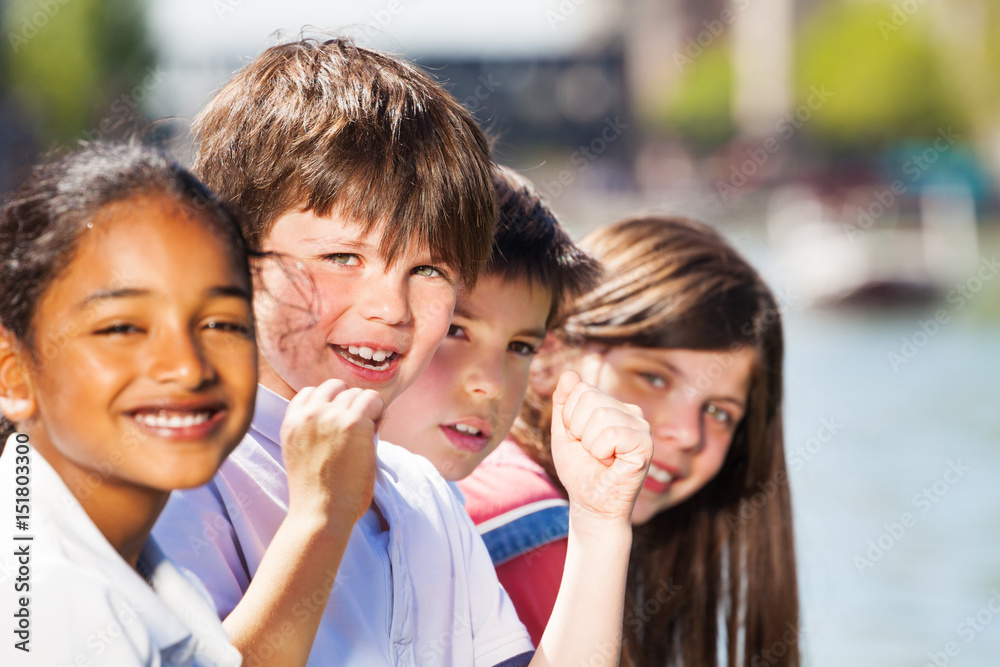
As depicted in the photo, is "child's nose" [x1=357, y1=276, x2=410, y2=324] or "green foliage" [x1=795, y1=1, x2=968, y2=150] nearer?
"child's nose" [x1=357, y1=276, x2=410, y2=324]

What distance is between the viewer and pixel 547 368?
7.28 ft

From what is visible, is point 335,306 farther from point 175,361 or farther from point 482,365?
point 482,365

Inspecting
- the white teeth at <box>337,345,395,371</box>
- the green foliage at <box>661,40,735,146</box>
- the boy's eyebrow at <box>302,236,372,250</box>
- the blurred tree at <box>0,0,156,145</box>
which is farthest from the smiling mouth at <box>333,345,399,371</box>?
the green foliage at <box>661,40,735,146</box>

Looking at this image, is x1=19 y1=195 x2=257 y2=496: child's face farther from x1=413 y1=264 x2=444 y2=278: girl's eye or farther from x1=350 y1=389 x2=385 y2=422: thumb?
x1=413 y1=264 x2=444 y2=278: girl's eye

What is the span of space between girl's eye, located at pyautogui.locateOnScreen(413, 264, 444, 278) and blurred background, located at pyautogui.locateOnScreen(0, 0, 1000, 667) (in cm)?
30

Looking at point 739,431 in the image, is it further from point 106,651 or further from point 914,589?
point 914,589

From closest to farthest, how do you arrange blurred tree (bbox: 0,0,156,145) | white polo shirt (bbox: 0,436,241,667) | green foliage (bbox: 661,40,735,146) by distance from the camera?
white polo shirt (bbox: 0,436,241,667) < blurred tree (bbox: 0,0,156,145) < green foliage (bbox: 661,40,735,146)

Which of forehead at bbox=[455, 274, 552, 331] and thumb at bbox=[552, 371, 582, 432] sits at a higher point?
forehead at bbox=[455, 274, 552, 331]

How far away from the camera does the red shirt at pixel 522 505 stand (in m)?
1.71

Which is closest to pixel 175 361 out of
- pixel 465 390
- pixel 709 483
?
pixel 465 390

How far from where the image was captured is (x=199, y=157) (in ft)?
3.95

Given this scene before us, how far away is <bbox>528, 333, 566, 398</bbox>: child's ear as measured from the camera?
221 cm

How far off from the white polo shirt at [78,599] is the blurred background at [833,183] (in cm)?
29

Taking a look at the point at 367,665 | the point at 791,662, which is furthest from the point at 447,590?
the point at 791,662
